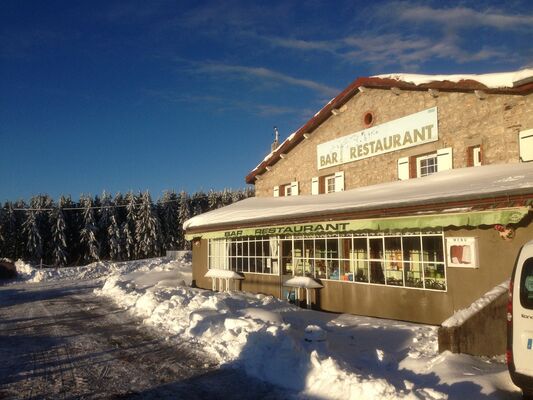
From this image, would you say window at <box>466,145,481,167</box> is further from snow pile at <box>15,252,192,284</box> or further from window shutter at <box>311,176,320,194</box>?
snow pile at <box>15,252,192,284</box>

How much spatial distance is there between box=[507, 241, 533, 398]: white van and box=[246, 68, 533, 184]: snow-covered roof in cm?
807

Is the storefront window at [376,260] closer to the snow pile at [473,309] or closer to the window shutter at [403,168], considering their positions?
the snow pile at [473,309]

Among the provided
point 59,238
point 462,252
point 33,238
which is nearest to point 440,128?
point 462,252

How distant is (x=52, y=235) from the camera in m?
57.2

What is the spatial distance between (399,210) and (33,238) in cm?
5529

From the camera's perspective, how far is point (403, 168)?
1523 cm

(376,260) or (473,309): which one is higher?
(376,260)

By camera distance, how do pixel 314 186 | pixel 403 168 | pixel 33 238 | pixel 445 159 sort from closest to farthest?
pixel 445 159, pixel 403 168, pixel 314 186, pixel 33 238

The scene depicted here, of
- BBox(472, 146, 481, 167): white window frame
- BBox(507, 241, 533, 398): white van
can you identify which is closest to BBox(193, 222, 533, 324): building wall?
BBox(507, 241, 533, 398): white van

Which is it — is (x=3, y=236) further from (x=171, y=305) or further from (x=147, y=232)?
(x=171, y=305)

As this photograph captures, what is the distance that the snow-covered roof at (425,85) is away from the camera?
464 inches

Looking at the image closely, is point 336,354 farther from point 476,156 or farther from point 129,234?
point 129,234

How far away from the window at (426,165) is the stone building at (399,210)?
40 millimetres

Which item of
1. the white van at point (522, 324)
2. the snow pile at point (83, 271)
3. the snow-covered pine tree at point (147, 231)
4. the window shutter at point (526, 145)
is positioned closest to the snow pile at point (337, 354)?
the white van at point (522, 324)
